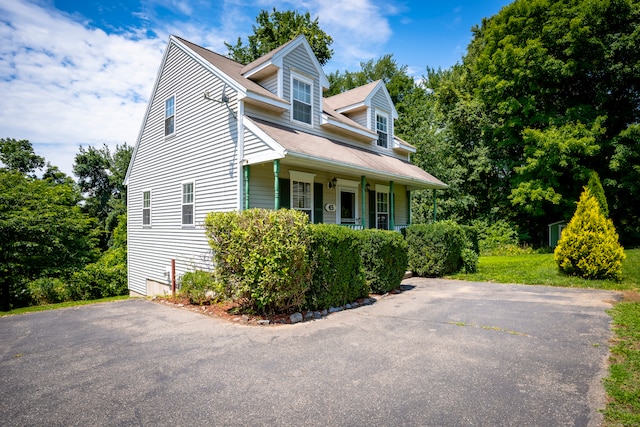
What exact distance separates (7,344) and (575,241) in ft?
42.7

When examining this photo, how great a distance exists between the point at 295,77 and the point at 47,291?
13.0 metres

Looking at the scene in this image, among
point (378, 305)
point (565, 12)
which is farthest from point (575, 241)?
point (565, 12)

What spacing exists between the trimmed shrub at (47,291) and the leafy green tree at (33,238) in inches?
10.7

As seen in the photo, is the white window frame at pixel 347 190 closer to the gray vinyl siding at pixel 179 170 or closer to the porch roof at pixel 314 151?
the porch roof at pixel 314 151

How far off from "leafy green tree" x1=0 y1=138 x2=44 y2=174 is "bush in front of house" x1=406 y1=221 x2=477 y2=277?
116 feet

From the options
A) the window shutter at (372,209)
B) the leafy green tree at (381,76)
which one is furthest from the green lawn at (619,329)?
the leafy green tree at (381,76)

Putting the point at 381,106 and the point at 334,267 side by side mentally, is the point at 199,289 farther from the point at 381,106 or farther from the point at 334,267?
the point at 381,106

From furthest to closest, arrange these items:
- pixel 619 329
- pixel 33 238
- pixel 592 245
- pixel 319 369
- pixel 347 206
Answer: pixel 33 238 < pixel 347 206 < pixel 592 245 < pixel 619 329 < pixel 319 369

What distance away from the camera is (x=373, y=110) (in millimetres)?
15031

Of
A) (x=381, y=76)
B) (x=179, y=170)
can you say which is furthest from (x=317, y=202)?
(x=381, y=76)

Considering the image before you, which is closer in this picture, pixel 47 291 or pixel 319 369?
pixel 319 369

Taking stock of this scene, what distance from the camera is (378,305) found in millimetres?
7340

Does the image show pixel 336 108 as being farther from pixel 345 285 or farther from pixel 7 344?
pixel 7 344

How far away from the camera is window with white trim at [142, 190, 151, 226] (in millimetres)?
13820
